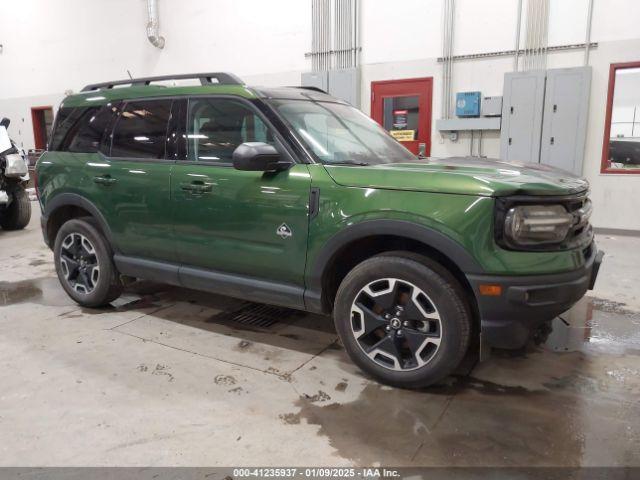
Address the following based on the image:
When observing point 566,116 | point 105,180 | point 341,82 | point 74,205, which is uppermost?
point 341,82

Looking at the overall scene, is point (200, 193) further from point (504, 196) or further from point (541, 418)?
point (541, 418)

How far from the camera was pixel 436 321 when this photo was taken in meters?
2.56

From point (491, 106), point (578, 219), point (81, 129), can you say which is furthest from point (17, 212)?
point (578, 219)

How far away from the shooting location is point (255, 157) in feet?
9.07

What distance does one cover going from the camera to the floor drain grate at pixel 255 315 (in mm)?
3732

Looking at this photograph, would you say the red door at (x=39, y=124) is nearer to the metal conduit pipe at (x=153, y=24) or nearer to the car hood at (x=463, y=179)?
the metal conduit pipe at (x=153, y=24)

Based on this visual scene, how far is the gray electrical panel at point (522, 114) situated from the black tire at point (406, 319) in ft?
18.1

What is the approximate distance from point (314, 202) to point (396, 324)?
0.79 m

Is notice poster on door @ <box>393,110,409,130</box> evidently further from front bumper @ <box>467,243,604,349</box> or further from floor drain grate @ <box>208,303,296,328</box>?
front bumper @ <box>467,243,604,349</box>

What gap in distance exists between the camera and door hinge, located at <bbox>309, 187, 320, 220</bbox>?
2.78m

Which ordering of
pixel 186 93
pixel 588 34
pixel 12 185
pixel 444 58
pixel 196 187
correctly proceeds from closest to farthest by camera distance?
1. pixel 196 187
2. pixel 186 93
3. pixel 588 34
4. pixel 12 185
5. pixel 444 58

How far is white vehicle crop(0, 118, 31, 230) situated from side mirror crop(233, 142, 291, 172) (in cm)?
565

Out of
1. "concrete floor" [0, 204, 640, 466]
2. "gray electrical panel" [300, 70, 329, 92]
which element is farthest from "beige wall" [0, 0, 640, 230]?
"concrete floor" [0, 204, 640, 466]

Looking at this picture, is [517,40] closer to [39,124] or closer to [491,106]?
[491,106]
